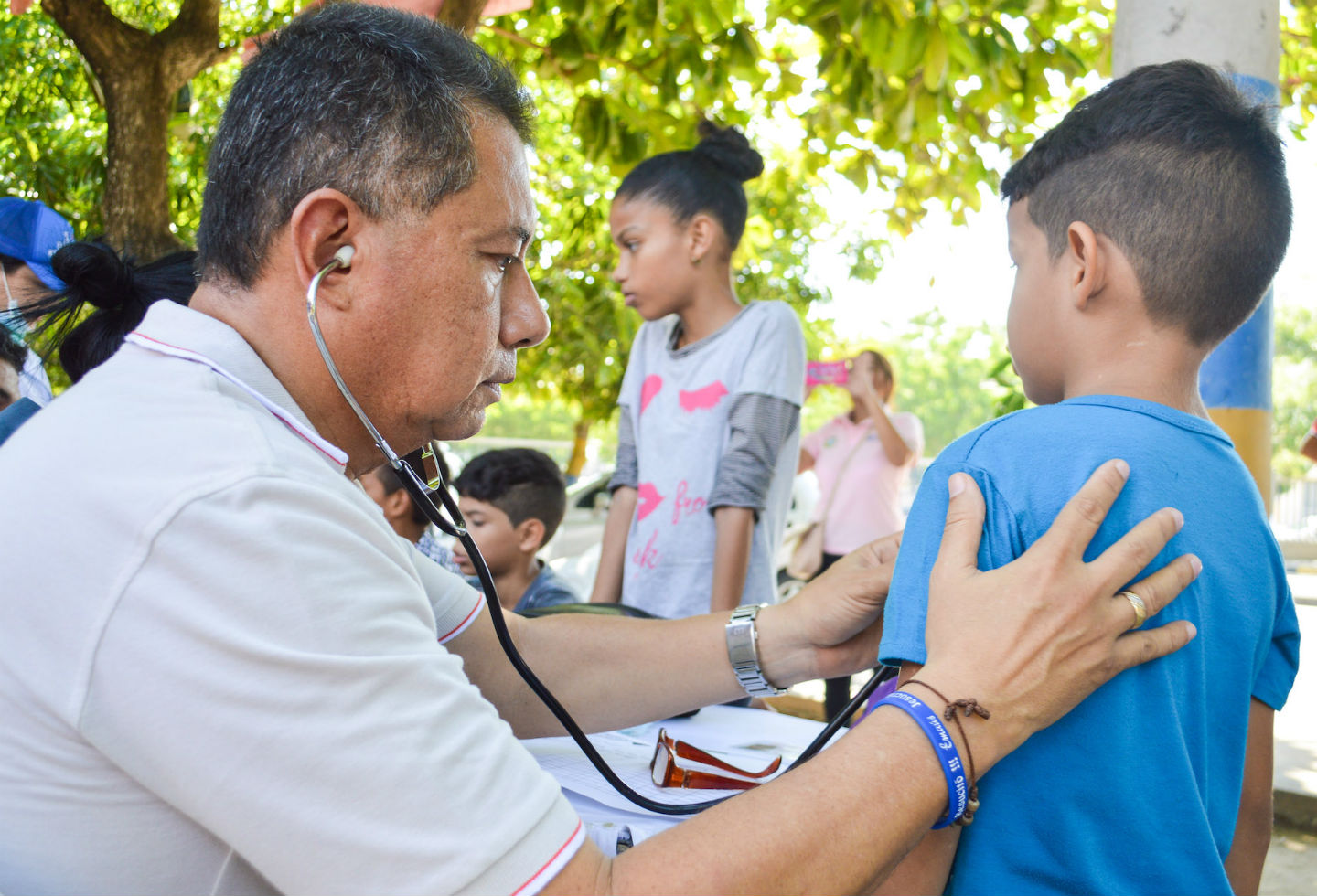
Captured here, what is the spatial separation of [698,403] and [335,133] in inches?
69.3

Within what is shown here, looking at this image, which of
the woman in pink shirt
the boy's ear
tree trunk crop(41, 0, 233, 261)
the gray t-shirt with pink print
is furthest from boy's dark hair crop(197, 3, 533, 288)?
the woman in pink shirt

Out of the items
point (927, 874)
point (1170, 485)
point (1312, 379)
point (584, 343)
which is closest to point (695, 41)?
point (1170, 485)

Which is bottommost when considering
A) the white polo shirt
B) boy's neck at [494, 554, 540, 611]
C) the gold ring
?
boy's neck at [494, 554, 540, 611]

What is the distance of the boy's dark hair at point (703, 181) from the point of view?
293 cm

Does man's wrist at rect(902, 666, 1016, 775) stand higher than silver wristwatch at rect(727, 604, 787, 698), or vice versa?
man's wrist at rect(902, 666, 1016, 775)

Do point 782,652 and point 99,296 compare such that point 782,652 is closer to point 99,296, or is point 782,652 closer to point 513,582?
point 99,296

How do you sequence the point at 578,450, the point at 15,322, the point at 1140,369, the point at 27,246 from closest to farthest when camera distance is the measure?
the point at 1140,369 < the point at 15,322 < the point at 27,246 < the point at 578,450

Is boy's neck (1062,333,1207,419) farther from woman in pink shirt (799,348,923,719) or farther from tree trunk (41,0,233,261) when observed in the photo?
woman in pink shirt (799,348,923,719)

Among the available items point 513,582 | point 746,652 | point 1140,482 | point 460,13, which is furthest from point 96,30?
point 1140,482

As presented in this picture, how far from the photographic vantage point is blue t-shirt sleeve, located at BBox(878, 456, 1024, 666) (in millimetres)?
1146

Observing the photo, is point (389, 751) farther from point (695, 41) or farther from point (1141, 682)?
point (695, 41)

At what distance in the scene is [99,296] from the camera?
5.37 feet

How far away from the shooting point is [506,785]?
89 cm

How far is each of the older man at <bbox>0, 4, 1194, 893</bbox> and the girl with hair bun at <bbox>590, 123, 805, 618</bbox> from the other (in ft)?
4.76
